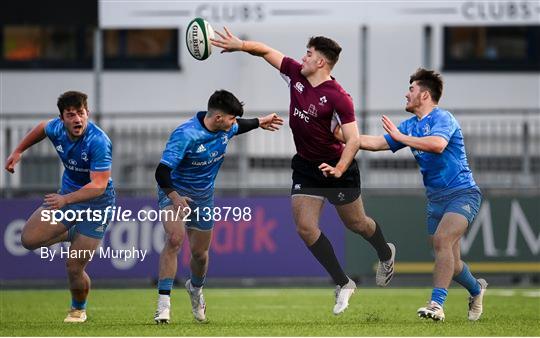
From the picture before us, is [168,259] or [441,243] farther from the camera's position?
[168,259]

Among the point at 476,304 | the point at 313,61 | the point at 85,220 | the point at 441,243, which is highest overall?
the point at 313,61

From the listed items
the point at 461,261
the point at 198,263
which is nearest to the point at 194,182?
the point at 198,263

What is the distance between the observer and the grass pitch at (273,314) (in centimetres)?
1209

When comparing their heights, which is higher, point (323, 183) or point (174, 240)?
point (323, 183)

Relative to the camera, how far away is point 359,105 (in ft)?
74.8

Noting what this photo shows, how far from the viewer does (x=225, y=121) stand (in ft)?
41.7

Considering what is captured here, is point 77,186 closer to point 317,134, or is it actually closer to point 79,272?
point 79,272

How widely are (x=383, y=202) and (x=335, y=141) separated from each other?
6456 mm

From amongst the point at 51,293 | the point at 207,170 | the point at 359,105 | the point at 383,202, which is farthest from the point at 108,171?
the point at 359,105

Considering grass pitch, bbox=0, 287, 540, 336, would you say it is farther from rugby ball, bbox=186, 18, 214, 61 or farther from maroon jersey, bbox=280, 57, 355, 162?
rugby ball, bbox=186, 18, 214, 61

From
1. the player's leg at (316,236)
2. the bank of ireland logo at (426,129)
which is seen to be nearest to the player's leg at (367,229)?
the player's leg at (316,236)

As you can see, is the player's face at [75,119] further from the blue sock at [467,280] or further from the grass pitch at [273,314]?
the blue sock at [467,280]

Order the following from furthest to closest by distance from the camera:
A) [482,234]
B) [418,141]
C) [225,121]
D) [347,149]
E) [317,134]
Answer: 1. [482,234]
2. [317,134]
3. [225,121]
4. [347,149]
5. [418,141]

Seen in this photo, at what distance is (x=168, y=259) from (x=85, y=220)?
95 centimetres
